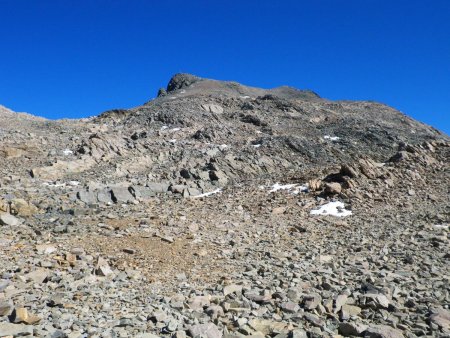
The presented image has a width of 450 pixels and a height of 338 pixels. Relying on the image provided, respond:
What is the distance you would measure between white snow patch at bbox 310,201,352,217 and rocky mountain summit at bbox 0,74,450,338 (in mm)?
122

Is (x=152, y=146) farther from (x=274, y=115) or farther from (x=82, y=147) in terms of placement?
(x=274, y=115)

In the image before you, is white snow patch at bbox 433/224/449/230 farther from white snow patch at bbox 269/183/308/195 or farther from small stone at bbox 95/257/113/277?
small stone at bbox 95/257/113/277

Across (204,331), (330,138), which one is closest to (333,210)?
Result: (204,331)

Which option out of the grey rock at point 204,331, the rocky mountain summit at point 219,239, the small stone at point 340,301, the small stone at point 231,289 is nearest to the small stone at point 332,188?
the rocky mountain summit at point 219,239

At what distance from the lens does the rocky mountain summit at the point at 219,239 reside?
817cm

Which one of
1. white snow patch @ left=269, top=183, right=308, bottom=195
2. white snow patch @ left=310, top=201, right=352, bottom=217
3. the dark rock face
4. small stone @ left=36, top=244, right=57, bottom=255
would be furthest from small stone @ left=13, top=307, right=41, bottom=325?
the dark rock face

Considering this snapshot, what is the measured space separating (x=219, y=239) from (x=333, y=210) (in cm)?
772

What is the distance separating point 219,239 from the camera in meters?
14.6

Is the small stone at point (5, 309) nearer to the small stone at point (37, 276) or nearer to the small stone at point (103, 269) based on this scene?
the small stone at point (37, 276)

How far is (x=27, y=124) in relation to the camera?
4281 centimetres

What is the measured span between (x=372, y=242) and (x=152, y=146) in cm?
2270

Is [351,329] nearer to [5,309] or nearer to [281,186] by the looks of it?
[5,309]

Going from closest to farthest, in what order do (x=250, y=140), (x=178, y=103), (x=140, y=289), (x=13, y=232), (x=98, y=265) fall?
1. (x=140, y=289)
2. (x=98, y=265)
3. (x=13, y=232)
4. (x=250, y=140)
5. (x=178, y=103)

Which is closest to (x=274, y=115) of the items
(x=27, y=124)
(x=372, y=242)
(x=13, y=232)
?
(x=27, y=124)
